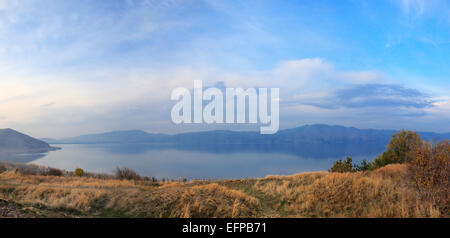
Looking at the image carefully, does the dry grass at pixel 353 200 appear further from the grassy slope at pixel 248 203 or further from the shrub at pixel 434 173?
the shrub at pixel 434 173

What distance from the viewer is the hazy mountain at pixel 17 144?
104 meters

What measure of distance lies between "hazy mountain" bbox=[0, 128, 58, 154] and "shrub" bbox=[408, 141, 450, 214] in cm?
13671

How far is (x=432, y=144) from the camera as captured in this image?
274 inches

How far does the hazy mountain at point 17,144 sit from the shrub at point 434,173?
136715mm

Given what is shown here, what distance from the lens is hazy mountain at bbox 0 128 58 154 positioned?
104m

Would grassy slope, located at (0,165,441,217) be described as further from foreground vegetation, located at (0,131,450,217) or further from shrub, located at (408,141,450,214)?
shrub, located at (408,141,450,214)

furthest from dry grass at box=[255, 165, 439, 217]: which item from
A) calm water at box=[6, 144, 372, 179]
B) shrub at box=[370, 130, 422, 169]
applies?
calm water at box=[6, 144, 372, 179]

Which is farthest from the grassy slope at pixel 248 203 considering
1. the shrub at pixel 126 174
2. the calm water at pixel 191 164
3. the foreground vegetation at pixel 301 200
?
the calm water at pixel 191 164

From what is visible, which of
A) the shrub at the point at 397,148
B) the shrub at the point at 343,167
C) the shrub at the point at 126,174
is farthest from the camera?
the shrub at the point at 126,174

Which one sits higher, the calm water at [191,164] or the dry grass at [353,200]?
the dry grass at [353,200]

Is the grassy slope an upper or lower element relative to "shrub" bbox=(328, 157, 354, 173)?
upper

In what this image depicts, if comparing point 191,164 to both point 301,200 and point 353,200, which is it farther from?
point 353,200
